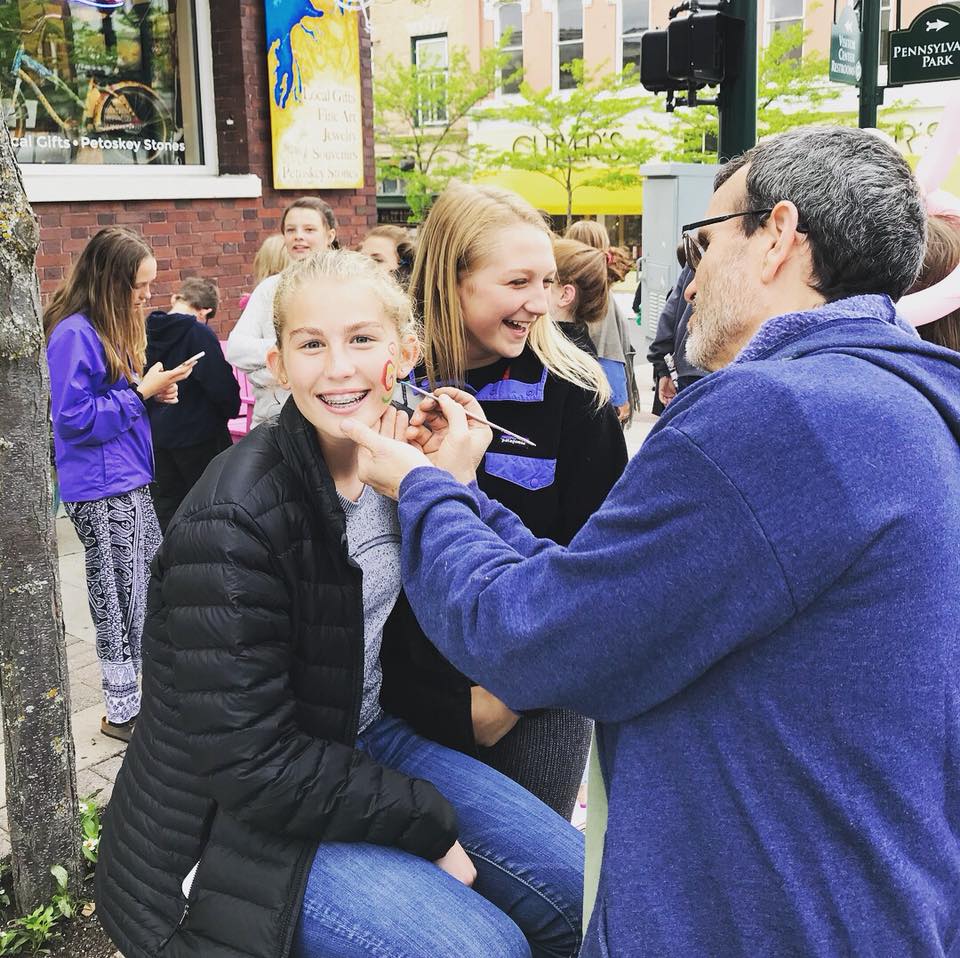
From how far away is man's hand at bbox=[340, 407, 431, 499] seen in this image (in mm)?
1706

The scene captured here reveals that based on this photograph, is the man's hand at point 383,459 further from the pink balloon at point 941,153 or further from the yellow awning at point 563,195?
the yellow awning at point 563,195

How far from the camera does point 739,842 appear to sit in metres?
1.29

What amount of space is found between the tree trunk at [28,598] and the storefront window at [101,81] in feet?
18.0

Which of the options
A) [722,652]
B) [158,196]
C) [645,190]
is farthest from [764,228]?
[645,190]

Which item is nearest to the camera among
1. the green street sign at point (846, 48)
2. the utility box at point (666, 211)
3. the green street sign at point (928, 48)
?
the green street sign at point (846, 48)

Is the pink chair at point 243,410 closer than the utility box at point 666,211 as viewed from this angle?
Yes

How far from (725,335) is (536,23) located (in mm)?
31297

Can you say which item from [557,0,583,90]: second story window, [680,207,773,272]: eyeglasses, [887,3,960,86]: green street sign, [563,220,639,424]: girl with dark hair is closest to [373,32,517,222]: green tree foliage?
[557,0,583,90]: second story window

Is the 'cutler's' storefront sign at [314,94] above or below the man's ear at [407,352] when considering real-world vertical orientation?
above

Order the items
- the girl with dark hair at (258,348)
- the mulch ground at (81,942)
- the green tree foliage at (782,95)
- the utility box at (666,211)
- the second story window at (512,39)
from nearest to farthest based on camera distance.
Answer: the mulch ground at (81,942)
the girl with dark hair at (258,348)
the utility box at (666,211)
the green tree foliage at (782,95)
the second story window at (512,39)

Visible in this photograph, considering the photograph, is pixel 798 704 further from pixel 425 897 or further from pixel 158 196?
pixel 158 196

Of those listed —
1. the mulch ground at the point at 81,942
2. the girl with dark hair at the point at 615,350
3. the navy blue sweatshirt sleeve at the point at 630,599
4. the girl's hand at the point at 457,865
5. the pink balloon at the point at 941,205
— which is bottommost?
the mulch ground at the point at 81,942

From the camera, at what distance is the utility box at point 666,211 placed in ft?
31.6

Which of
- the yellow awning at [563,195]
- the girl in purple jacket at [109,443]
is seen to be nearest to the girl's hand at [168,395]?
the girl in purple jacket at [109,443]
